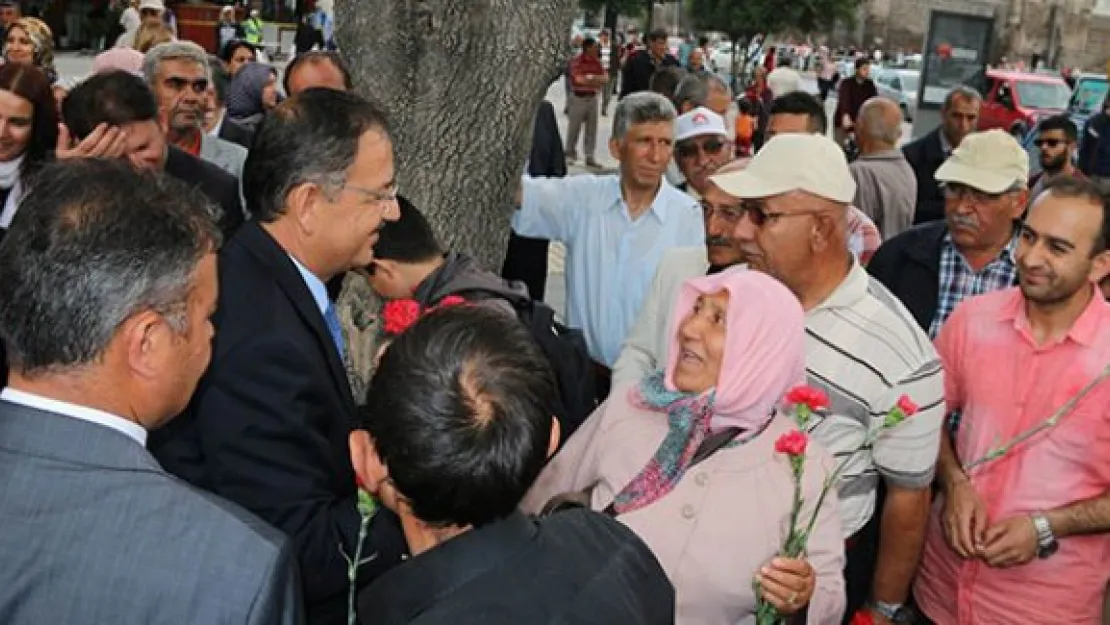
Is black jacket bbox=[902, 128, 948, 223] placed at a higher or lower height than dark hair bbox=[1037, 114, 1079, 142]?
lower

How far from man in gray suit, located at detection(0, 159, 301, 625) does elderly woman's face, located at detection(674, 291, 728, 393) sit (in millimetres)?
1109

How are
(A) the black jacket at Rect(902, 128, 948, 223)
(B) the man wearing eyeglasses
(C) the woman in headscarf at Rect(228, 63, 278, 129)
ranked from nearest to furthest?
(B) the man wearing eyeglasses, (A) the black jacket at Rect(902, 128, 948, 223), (C) the woman in headscarf at Rect(228, 63, 278, 129)

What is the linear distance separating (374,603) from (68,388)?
55 centimetres

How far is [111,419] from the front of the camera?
1.74 metres

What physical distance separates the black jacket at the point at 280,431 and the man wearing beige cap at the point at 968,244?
8.62 ft

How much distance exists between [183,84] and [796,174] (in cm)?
347

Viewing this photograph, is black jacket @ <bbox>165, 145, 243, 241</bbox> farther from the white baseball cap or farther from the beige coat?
the beige coat

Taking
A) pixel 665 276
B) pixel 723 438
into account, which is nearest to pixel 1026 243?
pixel 665 276

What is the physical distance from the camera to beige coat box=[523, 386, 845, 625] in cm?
247

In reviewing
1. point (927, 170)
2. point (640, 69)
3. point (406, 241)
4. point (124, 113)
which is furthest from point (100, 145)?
point (640, 69)

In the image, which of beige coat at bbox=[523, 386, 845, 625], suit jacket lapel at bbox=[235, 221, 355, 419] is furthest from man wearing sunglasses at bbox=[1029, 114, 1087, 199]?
suit jacket lapel at bbox=[235, 221, 355, 419]

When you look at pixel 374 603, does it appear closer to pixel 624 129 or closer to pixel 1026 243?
pixel 1026 243

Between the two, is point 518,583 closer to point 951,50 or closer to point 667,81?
point 667,81

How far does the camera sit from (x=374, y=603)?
1821 mm
